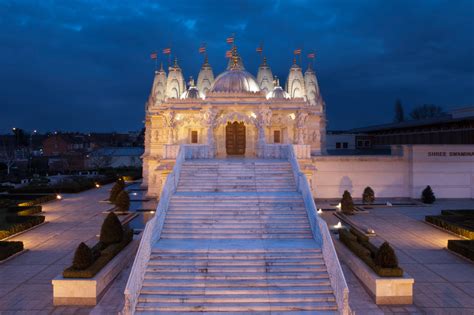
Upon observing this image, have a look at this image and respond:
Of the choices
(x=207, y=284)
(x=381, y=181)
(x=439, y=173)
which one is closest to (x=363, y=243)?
(x=207, y=284)

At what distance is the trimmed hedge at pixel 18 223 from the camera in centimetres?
1967

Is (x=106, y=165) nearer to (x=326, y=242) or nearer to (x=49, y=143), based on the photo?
(x=49, y=143)

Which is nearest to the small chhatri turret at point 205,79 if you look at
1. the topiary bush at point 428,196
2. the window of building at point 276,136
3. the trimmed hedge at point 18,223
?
the window of building at point 276,136

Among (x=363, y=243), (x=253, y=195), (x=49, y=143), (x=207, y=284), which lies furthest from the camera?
(x=49, y=143)

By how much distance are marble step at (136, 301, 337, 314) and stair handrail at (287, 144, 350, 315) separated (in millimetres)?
586

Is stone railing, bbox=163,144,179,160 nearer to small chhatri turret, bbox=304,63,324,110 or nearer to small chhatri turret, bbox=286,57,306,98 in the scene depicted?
small chhatri turret, bbox=286,57,306,98

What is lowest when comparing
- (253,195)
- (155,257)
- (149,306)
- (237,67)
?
(149,306)

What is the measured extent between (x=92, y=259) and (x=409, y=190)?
27041 mm

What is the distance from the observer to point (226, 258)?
1420 centimetres

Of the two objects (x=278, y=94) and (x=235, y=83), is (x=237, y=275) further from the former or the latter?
(x=278, y=94)

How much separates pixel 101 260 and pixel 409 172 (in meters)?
26.7

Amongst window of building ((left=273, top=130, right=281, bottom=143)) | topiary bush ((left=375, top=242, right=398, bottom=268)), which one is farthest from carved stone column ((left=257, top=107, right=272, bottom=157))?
topiary bush ((left=375, top=242, right=398, bottom=268))

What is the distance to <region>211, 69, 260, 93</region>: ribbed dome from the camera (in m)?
A: 31.7

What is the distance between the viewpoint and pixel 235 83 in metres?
31.9
